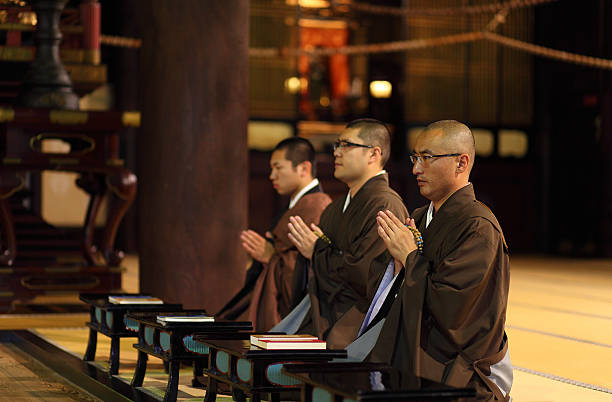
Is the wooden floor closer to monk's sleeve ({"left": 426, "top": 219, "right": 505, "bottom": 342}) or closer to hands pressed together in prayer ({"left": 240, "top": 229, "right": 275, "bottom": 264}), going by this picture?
hands pressed together in prayer ({"left": 240, "top": 229, "right": 275, "bottom": 264})

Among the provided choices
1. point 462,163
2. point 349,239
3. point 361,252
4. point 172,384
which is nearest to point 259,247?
point 349,239

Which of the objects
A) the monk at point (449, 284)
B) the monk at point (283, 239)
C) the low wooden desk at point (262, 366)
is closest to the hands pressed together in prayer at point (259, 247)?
the monk at point (283, 239)

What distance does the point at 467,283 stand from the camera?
320 centimetres

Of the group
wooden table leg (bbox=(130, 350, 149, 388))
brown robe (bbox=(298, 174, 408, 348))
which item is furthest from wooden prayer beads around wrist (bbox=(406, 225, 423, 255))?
wooden table leg (bbox=(130, 350, 149, 388))

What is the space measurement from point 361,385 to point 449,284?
1.91 feet

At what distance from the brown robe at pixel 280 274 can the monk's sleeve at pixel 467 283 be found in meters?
1.63

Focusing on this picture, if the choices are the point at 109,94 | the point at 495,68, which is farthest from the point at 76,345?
the point at 495,68

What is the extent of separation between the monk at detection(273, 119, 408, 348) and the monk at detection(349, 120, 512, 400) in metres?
0.69

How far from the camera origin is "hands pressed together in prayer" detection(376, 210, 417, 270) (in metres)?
3.40

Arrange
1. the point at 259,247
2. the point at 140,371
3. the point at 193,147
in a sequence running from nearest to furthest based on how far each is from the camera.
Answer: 1. the point at 140,371
2. the point at 259,247
3. the point at 193,147

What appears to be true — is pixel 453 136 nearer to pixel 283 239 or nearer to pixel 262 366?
pixel 262 366

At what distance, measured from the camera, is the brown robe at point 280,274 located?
4.86m

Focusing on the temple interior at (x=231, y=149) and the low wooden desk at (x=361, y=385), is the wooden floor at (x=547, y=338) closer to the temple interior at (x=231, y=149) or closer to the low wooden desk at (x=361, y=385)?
the temple interior at (x=231, y=149)

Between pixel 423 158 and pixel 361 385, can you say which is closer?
pixel 361 385
